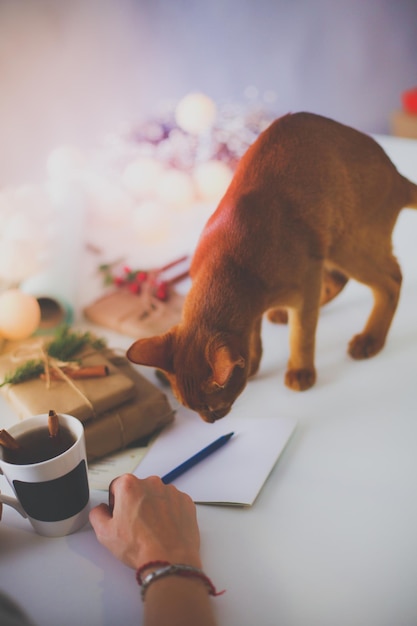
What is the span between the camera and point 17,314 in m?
1.17

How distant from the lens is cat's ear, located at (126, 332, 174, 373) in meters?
0.90

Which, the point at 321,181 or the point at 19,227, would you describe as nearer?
the point at 321,181

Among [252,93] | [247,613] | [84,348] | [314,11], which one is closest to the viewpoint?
[247,613]

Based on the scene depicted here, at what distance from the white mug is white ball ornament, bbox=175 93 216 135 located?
46.8 inches

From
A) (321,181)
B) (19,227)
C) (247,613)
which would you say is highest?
(321,181)

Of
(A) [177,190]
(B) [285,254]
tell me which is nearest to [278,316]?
(B) [285,254]

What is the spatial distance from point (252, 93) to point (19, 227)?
110cm

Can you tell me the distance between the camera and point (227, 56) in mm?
2014

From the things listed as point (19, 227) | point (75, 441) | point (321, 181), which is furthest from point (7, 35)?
point (75, 441)

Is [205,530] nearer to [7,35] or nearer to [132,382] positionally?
[132,382]

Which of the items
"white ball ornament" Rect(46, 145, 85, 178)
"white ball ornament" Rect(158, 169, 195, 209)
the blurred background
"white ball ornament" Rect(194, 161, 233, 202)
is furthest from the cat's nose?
the blurred background

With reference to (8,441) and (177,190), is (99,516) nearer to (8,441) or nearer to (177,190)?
(8,441)

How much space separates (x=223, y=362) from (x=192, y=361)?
0.08 metres

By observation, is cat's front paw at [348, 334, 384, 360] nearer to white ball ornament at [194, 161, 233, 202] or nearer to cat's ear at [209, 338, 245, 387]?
cat's ear at [209, 338, 245, 387]
